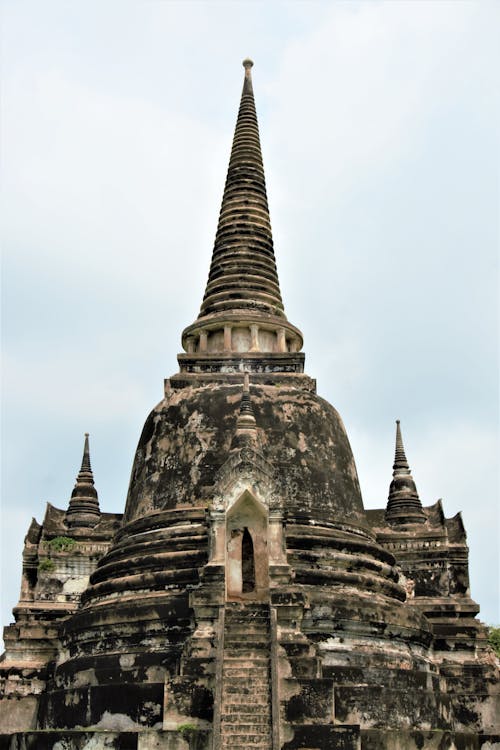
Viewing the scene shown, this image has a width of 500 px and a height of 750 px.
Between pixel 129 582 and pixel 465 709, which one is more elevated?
pixel 129 582

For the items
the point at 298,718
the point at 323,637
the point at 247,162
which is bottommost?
the point at 298,718

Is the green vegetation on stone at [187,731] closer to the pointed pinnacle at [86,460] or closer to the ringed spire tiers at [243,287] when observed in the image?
the ringed spire tiers at [243,287]

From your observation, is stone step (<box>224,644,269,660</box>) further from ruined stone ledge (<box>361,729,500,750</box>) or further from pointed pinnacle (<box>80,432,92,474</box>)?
pointed pinnacle (<box>80,432,92,474</box>)

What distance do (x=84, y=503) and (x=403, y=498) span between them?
918 cm

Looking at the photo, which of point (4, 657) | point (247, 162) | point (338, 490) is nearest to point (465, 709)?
point (338, 490)

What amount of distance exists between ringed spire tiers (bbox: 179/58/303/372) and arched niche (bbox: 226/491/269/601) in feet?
17.7

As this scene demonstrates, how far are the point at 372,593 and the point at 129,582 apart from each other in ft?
15.3

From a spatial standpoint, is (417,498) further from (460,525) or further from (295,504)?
(295,504)

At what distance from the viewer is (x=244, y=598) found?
1667 centimetres

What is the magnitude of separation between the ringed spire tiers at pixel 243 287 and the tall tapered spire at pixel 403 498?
5.65m

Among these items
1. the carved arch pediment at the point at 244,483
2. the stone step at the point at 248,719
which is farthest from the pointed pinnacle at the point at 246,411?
the stone step at the point at 248,719

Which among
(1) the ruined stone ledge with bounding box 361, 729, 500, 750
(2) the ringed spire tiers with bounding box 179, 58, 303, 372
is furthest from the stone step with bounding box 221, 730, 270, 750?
(2) the ringed spire tiers with bounding box 179, 58, 303, 372

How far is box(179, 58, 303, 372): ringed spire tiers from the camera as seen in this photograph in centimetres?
2306

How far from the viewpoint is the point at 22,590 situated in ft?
74.1
